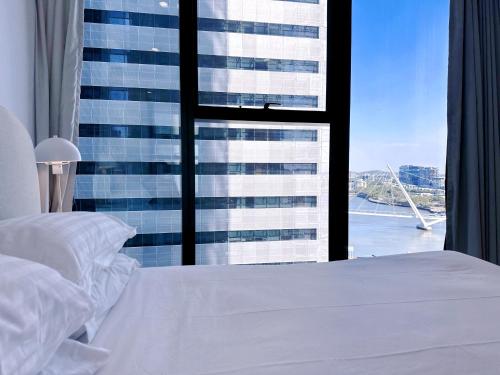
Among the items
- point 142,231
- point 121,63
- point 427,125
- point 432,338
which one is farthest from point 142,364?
point 427,125

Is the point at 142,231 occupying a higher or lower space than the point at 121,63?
lower

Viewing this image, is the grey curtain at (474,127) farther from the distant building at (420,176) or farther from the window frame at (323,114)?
the window frame at (323,114)

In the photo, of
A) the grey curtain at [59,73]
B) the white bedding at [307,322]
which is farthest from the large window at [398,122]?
the grey curtain at [59,73]

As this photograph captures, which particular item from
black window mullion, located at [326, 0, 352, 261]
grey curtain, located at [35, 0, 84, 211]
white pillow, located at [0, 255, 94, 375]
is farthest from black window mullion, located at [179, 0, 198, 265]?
white pillow, located at [0, 255, 94, 375]

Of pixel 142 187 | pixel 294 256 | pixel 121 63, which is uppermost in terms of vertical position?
pixel 121 63

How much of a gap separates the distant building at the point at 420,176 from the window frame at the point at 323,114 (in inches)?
18.5

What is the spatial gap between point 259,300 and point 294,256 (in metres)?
1.64

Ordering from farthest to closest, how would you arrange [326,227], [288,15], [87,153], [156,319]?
1. [326,227]
2. [288,15]
3. [87,153]
4. [156,319]

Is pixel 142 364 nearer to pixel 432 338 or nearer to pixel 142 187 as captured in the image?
pixel 432 338

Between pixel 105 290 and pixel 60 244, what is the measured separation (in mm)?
211

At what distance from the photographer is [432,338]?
83 centimetres

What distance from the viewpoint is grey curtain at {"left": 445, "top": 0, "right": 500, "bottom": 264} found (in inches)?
99.3

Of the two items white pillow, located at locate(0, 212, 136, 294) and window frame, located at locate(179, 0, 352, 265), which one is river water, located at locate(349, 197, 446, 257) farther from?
white pillow, located at locate(0, 212, 136, 294)

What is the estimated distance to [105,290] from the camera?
3.33 feet
